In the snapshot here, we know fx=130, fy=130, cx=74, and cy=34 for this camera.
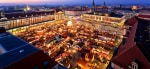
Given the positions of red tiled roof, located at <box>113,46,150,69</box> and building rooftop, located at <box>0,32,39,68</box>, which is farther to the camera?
red tiled roof, located at <box>113,46,150,69</box>

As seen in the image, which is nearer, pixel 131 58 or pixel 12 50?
pixel 12 50

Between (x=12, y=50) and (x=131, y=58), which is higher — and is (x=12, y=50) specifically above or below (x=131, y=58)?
above

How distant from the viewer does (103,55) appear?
3875 centimetres

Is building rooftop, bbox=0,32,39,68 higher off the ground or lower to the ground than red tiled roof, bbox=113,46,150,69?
higher

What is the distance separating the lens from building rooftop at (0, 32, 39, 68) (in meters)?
19.1

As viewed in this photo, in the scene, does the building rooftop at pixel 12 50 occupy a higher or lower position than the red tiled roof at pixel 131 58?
higher

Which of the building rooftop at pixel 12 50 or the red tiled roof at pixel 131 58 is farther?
the red tiled roof at pixel 131 58

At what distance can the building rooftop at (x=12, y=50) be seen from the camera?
19119 mm

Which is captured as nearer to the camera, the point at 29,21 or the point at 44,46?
the point at 44,46

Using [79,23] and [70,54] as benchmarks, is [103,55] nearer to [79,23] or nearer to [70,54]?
[70,54]

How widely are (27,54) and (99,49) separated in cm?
2702

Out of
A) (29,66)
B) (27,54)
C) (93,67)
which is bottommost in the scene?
(93,67)

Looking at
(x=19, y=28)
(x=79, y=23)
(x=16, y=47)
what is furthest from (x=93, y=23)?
(x=16, y=47)

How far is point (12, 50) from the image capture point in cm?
2145
